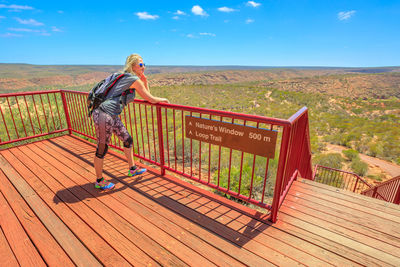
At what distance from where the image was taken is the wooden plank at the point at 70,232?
2.00 m

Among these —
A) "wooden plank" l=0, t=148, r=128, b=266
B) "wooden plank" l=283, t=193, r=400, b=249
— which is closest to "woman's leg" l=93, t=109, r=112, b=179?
"wooden plank" l=0, t=148, r=128, b=266

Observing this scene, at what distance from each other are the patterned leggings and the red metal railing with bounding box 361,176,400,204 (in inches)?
223

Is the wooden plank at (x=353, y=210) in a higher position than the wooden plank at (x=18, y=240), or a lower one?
lower

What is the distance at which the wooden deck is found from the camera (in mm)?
2025

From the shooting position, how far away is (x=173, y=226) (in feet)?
7.97

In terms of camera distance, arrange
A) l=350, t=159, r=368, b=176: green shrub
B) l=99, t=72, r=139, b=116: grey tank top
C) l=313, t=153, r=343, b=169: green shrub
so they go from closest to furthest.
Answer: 1. l=99, t=72, r=139, b=116: grey tank top
2. l=350, t=159, r=368, b=176: green shrub
3. l=313, t=153, r=343, b=169: green shrub

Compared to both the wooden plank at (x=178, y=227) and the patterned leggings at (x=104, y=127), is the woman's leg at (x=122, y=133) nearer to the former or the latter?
the patterned leggings at (x=104, y=127)

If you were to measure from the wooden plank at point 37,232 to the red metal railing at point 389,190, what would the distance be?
6.02m

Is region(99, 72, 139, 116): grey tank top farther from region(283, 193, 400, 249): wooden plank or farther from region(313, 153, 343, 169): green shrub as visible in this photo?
region(313, 153, 343, 169): green shrub

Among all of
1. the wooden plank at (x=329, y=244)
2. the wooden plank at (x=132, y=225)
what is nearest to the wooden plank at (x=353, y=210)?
the wooden plank at (x=329, y=244)


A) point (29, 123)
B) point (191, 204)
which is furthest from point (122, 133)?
point (29, 123)

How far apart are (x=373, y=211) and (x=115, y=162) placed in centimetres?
427

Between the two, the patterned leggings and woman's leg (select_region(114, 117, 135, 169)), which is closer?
the patterned leggings

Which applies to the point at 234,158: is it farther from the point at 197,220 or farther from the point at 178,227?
the point at 178,227
